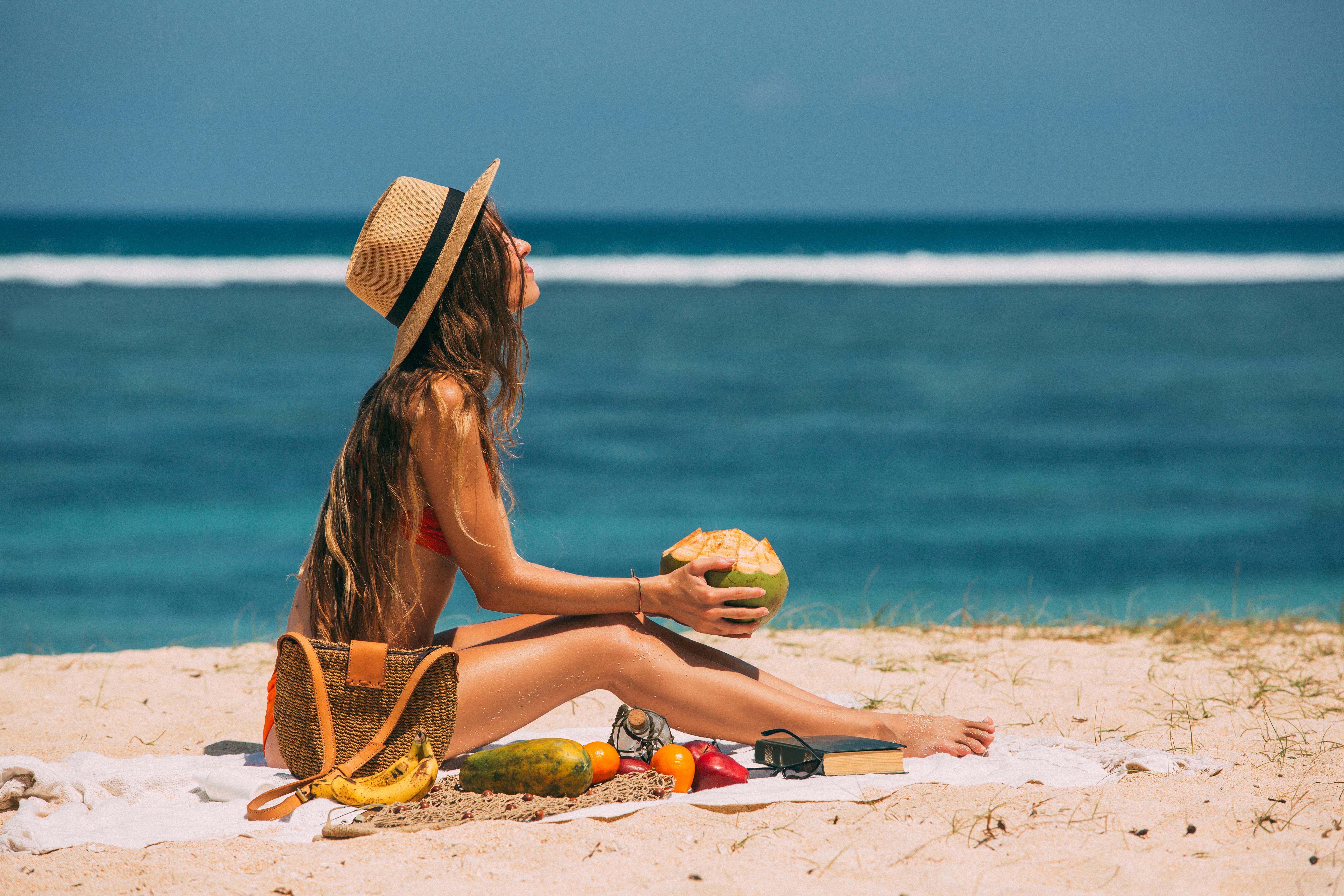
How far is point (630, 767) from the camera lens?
10.9 ft

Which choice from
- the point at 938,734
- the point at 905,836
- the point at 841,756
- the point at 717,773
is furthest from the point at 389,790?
the point at 938,734

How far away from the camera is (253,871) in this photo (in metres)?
2.71

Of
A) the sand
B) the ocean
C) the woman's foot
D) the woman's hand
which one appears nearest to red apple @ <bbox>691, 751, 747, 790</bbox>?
the sand

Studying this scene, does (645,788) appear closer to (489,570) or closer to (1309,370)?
(489,570)

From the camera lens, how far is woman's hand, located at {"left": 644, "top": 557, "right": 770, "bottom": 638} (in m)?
3.32

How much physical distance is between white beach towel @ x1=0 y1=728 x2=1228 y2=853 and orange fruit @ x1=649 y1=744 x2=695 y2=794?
9 cm

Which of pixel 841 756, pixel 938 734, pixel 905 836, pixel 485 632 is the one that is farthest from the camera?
pixel 485 632

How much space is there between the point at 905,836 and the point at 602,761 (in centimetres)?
94

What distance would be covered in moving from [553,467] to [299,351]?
27.0 ft

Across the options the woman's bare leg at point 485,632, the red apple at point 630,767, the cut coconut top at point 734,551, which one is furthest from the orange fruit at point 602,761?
the cut coconut top at point 734,551

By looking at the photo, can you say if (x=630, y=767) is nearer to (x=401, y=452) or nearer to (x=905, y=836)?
(x=905, y=836)

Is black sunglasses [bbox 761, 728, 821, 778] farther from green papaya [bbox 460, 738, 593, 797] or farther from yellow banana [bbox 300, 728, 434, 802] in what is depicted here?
yellow banana [bbox 300, 728, 434, 802]

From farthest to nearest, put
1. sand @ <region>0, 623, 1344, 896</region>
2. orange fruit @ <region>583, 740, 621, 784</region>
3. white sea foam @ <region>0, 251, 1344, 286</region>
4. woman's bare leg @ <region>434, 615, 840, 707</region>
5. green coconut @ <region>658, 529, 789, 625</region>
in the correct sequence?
1. white sea foam @ <region>0, 251, 1344, 286</region>
2. woman's bare leg @ <region>434, 615, 840, 707</region>
3. green coconut @ <region>658, 529, 789, 625</region>
4. orange fruit @ <region>583, 740, 621, 784</region>
5. sand @ <region>0, 623, 1344, 896</region>

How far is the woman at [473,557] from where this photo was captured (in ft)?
10.5
